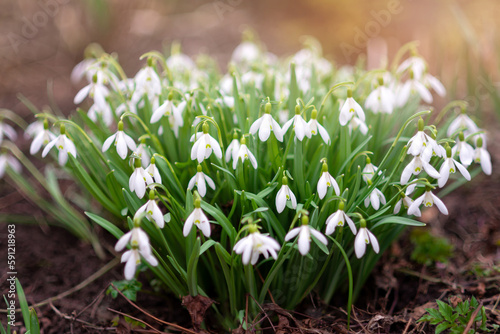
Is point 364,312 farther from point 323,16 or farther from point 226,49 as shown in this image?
point 323,16

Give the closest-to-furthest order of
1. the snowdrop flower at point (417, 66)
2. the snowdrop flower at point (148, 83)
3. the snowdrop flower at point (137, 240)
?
the snowdrop flower at point (137, 240) → the snowdrop flower at point (148, 83) → the snowdrop flower at point (417, 66)

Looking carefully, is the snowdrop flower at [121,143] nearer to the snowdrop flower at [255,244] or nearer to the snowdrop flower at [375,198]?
the snowdrop flower at [255,244]

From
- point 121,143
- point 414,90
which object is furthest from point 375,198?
point 121,143

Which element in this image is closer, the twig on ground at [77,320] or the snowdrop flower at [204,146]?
the snowdrop flower at [204,146]

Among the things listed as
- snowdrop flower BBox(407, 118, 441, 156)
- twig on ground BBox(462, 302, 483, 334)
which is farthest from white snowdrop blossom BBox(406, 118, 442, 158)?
twig on ground BBox(462, 302, 483, 334)

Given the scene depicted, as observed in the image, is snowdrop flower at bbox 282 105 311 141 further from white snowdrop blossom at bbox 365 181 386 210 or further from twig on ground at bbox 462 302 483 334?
twig on ground at bbox 462 302 483 334

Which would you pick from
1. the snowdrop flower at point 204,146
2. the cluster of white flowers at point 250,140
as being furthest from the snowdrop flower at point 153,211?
the snowdrop flower at point 204,146

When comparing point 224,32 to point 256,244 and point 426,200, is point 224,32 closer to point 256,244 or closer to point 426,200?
point 426,200

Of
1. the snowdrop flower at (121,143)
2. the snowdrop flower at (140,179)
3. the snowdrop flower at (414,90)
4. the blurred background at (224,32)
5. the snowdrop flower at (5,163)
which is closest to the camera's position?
the snowdrop flower at (140,179)
